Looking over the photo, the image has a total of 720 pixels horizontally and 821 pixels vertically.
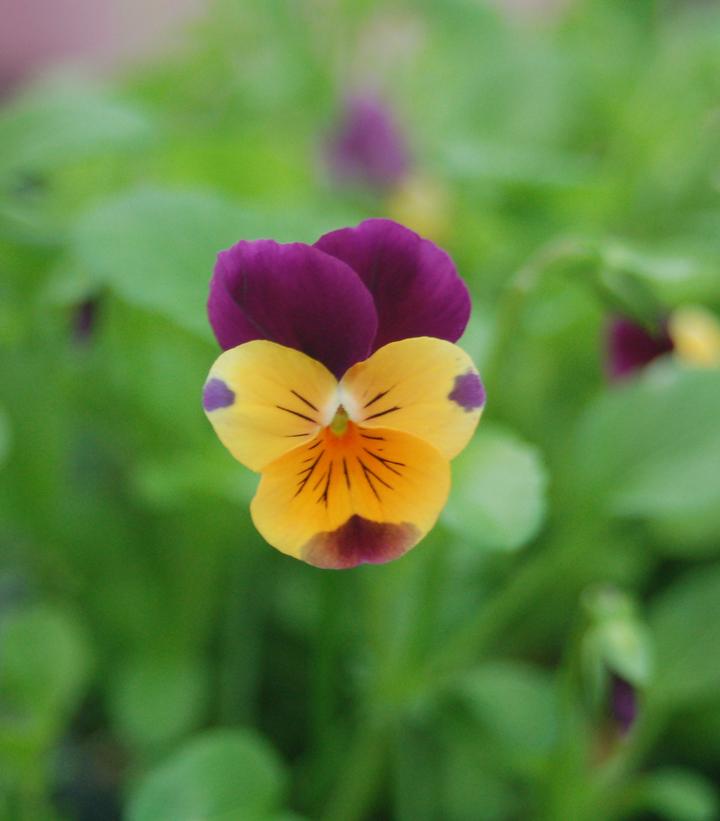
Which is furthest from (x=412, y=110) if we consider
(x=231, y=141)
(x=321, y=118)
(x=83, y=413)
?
(x=83, y=413)

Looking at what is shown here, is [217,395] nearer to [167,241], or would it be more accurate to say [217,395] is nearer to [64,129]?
[167,241]

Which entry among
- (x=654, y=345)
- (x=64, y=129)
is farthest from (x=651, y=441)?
(x=64, y=129)

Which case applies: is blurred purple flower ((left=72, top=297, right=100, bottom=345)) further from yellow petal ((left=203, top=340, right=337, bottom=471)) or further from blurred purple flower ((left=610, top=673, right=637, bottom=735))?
blurred purple flower ((left=610, top=673, right=637, bottom=735))

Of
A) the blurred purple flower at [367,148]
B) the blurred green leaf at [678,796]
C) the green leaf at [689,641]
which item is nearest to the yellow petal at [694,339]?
the green leaf at [689,641]

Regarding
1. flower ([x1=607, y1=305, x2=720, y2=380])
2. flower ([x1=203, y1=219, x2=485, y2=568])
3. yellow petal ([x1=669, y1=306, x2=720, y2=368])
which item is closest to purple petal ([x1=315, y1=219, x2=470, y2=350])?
flower ([x1=203, y1=219, x2=485, y2=568])

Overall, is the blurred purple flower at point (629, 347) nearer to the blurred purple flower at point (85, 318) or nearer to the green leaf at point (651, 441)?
the green leaf at point (651, 441)

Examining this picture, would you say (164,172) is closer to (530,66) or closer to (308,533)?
(530,66)

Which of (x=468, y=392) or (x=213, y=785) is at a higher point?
(x=468, y=392)
